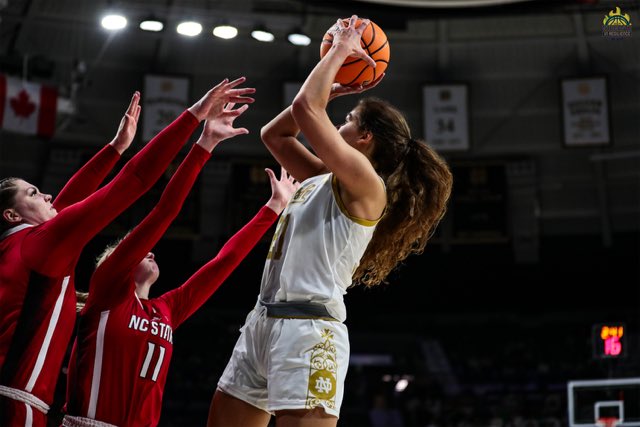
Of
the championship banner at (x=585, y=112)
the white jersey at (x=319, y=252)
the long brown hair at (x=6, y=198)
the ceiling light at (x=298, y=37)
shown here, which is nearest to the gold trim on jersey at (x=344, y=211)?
the white jersey at (x=319, y=252)

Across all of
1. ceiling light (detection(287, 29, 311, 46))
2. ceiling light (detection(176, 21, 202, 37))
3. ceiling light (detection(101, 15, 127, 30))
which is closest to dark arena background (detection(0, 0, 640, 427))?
ceiling light (detection(101, 15, 127, 30))

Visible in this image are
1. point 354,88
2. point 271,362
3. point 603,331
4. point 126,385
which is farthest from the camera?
point 603,331

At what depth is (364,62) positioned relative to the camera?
3.68 m

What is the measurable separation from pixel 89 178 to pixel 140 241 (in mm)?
539

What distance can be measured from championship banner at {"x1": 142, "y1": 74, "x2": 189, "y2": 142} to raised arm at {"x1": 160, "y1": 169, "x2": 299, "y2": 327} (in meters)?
11.2

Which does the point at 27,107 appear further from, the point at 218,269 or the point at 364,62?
the point at 364,62

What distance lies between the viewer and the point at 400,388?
1844 centimetres

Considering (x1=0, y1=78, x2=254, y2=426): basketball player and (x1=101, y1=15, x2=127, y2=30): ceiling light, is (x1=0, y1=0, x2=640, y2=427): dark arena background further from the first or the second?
(x1=0, y1=78, x2=254, y2=426): basketball player

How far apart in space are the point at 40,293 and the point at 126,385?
954mm

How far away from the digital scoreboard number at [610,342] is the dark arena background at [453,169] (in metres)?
2.48

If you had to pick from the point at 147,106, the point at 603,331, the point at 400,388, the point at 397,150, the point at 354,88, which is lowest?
the point at 400,388

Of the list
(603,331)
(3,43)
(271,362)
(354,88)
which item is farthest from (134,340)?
(3,43)

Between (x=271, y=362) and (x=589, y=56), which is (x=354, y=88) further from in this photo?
(x=589, y=56)

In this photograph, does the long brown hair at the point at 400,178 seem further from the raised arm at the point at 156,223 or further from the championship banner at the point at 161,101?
the championship banner at the point at 161,101
